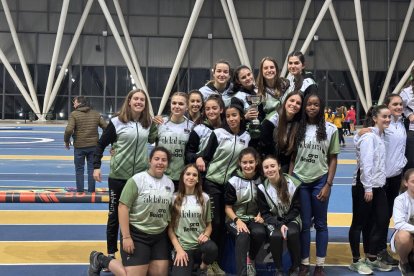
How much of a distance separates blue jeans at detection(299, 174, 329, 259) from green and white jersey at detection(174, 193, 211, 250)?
1.03 metres

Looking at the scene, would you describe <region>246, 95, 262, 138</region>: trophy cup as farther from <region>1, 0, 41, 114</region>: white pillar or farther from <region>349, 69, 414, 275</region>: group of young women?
<region>1, 0, 41, 114</region>: white pillar

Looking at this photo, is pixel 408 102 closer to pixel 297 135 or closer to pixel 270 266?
pixel 297 135

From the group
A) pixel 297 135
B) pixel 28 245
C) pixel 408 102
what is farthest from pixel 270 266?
pixel 28 245

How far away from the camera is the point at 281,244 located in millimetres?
4691

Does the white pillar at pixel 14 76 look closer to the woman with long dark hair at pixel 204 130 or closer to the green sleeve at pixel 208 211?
the woman with long dark hair at pixel 204 130

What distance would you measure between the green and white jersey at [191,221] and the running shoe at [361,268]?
1.82m

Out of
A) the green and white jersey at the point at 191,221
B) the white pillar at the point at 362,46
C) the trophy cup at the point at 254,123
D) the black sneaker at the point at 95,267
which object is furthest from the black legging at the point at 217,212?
the white pillar at the point at 362,46

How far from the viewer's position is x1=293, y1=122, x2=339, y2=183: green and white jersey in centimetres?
505

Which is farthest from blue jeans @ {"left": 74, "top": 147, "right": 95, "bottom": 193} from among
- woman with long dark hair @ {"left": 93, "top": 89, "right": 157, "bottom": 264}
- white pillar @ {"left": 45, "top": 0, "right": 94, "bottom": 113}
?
white pillar @ {"left": 45, "top": 0, "right": 94, "bottom": 113}

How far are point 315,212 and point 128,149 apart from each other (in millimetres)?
2145

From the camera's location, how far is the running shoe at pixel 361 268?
16.9 feet

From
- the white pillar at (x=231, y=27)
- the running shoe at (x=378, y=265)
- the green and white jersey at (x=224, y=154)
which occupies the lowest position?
the running shoe at (x=378, y=265)

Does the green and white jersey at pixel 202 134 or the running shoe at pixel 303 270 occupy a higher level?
the green and white jersey at pixel 202 134

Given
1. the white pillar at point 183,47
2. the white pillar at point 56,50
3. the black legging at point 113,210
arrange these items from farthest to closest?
the white pillar at point 56,50, the white pillar at point 183,47, the black legging at point 113,210
